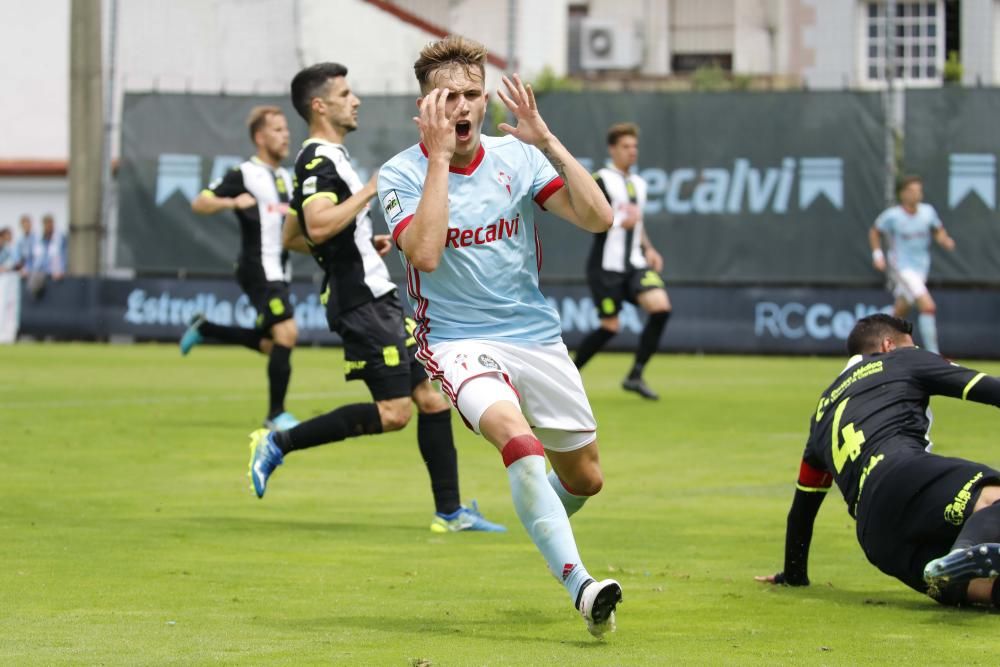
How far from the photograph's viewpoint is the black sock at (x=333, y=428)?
8742 mm

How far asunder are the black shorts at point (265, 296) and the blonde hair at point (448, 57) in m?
7.31

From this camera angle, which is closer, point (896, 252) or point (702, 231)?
point (896, 252)

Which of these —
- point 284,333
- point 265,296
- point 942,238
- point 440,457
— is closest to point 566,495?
point 440,457

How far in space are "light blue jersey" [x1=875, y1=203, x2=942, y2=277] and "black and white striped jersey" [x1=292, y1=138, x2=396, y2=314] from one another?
13292 millimetres

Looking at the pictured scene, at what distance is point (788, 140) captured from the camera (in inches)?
957

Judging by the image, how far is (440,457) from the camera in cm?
877

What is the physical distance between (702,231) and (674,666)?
19399 millimetres

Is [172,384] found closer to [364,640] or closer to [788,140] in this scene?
[788,140]

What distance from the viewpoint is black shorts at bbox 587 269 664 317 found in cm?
1667

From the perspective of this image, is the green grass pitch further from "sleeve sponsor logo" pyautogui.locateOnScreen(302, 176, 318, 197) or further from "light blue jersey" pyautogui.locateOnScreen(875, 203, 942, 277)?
"light blue jersey" pyautogui.locateOnScreen(875, 203, 942, 277)

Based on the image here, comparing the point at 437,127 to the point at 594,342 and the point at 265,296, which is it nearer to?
the point at 265,296

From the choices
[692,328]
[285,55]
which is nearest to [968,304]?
[692,328]

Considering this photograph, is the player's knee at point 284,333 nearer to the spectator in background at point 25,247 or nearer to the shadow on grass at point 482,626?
the shadow on grass at point 482,626

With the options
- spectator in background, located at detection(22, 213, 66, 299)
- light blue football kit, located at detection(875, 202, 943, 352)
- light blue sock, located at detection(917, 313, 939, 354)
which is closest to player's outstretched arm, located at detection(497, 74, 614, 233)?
light blue sock, located at detection(917, 313, 939, 354)
